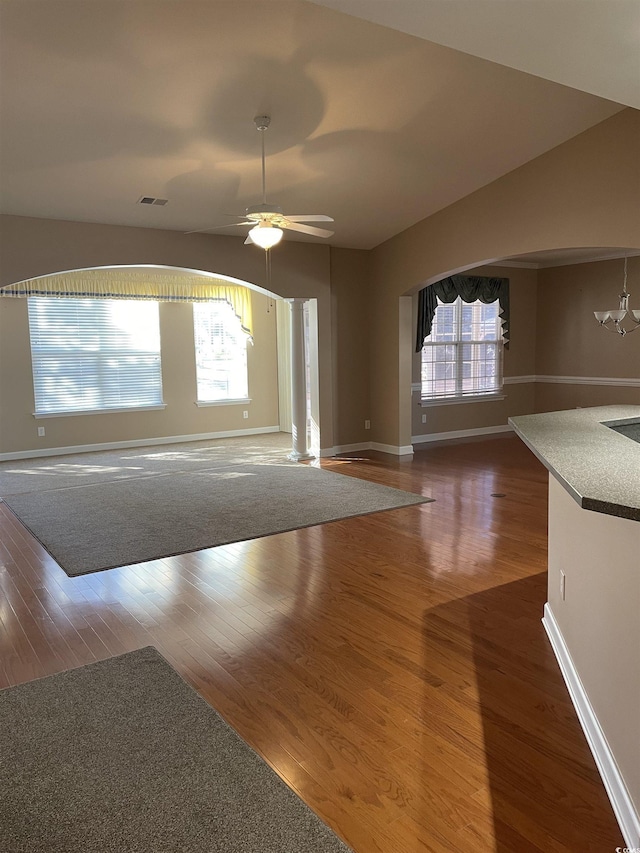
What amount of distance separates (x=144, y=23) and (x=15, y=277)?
3072mm

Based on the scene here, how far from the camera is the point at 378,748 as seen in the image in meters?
2.26

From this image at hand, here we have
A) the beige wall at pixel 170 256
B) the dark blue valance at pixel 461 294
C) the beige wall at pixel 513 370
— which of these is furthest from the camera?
the beige wall at pixel 513 370

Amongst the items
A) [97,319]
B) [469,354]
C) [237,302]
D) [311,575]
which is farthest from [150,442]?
[311,575]

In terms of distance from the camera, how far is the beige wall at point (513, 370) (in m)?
9.39

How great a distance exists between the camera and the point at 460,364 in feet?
31.1

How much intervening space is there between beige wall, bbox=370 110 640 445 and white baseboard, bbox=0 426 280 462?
2.68 meters

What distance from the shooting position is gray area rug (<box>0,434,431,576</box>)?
4656mm

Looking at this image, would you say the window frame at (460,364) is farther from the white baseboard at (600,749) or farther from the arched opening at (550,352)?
the white baseboard at (600,749)

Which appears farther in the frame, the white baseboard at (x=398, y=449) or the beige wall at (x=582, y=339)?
the beige wall at (x=582, y=339)

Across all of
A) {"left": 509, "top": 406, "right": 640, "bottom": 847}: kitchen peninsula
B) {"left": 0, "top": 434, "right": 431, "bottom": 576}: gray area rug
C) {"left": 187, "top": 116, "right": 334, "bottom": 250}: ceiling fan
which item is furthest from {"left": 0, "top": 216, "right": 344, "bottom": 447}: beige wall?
{"left": 509, "top": 406, "right": 640, "bottom": 847}: kitchen peninsula

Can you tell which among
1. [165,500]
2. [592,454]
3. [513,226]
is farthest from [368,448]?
[592,454]

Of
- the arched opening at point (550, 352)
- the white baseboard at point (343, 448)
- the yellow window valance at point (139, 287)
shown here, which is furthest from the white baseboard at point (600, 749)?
the yellow window valance at point (139, 287)

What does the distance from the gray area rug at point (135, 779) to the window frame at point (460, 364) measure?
7.04 meters

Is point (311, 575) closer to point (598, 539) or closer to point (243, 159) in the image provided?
point (598, 539)
